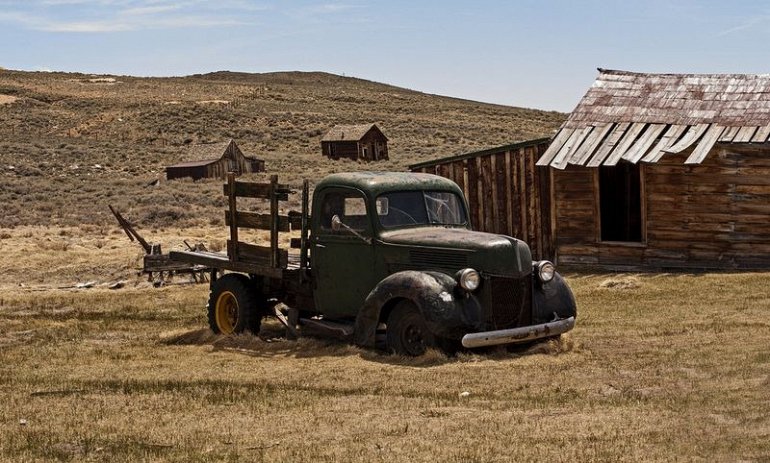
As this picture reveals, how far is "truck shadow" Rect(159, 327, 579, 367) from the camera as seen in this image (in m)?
11.4

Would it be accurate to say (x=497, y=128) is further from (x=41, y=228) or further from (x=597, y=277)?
(x=597, y=277)

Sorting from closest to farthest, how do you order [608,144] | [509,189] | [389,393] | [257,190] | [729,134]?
[389,393] → [257,190] → [729,134] → [608,144] → [509,189]

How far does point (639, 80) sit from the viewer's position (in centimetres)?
2309

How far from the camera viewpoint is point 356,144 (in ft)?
240

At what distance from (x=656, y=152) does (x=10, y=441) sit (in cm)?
1485

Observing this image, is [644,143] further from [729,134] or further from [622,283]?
[622,283]

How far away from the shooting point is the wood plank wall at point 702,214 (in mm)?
20078

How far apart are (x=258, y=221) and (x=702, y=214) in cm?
1006

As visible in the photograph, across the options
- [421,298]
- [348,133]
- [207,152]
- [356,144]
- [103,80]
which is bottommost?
[421,298]

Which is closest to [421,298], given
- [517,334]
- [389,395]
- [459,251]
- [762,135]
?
[459,251]

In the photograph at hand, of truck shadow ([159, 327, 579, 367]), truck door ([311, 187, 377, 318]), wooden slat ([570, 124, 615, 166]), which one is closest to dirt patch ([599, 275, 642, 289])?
wooden slat ([570, 124, 615, 166])

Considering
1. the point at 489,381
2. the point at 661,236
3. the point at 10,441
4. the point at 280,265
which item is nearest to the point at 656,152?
the point at 661,236

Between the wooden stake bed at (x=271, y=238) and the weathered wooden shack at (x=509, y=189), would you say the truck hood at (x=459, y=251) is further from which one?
the weathered wooden shack at (x=509, y=189)

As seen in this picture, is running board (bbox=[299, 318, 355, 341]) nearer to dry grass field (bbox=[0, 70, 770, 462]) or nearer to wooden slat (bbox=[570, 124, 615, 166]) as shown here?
dry grass field (bbox=[0, 70, 770, 462])
